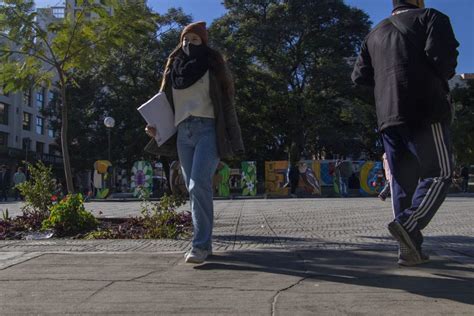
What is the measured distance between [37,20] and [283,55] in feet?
98.5

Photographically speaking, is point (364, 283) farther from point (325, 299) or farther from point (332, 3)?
point (332, 3)

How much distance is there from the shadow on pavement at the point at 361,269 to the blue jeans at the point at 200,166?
0.30 m

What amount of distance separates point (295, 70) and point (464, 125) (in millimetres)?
12346

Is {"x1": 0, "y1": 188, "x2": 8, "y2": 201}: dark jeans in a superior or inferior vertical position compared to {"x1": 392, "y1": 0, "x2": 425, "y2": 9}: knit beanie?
inferior

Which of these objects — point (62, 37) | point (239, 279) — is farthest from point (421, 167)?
point (62, 37)

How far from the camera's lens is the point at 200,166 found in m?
4.36

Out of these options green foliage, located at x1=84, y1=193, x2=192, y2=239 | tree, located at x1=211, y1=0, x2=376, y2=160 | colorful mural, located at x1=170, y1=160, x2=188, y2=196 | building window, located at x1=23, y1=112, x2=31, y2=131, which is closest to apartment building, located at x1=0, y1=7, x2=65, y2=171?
building window, located at x1=23, y1=112, x2=31, y2=131

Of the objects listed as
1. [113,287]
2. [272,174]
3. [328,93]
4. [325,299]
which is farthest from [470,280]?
[328,93]

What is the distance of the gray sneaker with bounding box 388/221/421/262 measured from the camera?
12.3 ft

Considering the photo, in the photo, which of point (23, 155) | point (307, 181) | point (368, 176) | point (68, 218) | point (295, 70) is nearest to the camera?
point (68, 218)

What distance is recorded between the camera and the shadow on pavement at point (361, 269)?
3.38 meters

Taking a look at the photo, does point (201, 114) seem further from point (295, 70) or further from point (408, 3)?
point (295, 70)

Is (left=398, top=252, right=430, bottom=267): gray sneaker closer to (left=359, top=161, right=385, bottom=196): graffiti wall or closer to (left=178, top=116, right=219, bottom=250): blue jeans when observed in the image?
(left=178, top=116, right=219, bottom=250): blue jeans

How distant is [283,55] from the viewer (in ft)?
122
